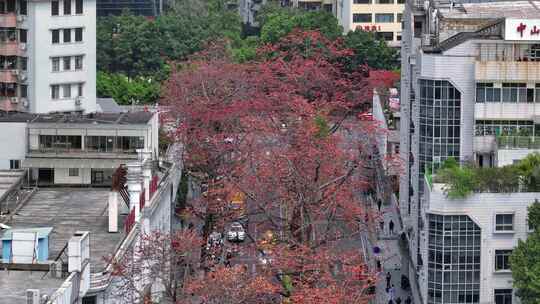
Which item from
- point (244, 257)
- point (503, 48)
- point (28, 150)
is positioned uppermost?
point (503, 48)

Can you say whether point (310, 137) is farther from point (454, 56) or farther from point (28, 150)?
point (28, 150)

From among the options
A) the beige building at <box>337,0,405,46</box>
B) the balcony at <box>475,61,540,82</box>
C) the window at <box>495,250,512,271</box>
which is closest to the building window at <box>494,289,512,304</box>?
the window at <box>495,250,512,271</box>

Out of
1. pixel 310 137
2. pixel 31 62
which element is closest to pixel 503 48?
pixel 310 137

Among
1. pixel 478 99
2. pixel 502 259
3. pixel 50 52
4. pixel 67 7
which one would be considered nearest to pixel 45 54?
pixel 50 52

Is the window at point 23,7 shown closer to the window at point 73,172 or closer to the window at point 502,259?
the window at point 73,172

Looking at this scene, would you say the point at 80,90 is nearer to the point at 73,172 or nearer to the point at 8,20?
the point at 8,20
